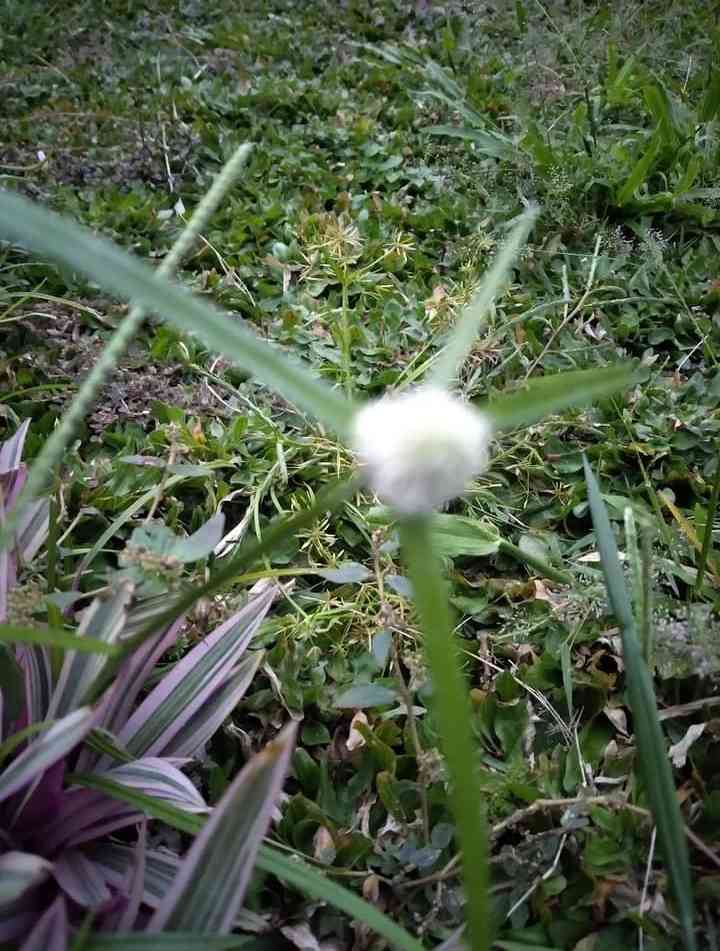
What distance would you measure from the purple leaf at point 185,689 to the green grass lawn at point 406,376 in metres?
0.08

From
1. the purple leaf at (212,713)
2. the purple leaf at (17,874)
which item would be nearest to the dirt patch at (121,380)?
the purple leaf at (212,713)

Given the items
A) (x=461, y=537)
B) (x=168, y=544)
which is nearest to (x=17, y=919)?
(x=168, y=544)

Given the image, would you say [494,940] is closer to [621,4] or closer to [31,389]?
[31,389]

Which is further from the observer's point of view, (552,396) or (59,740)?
(59,740)

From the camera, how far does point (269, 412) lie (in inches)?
54.6

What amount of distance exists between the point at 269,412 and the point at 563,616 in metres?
0.63

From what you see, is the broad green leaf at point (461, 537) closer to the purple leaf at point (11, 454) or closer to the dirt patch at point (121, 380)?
the dirt patch at point (121, 380)

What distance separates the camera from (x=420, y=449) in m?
0.40

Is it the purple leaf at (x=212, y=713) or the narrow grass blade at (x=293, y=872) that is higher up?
the purple leaf at (x=212, y=713)

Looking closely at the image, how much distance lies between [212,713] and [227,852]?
0.28 m

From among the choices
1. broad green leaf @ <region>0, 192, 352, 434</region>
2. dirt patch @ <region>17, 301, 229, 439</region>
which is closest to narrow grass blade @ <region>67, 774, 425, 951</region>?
broad green leaf @ <region>0, 192, 352, 434</region>

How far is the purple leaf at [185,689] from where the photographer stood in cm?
88

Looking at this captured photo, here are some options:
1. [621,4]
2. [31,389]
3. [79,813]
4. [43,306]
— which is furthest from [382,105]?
[79,813]

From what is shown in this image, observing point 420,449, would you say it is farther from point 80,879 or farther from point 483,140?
point 483,140
